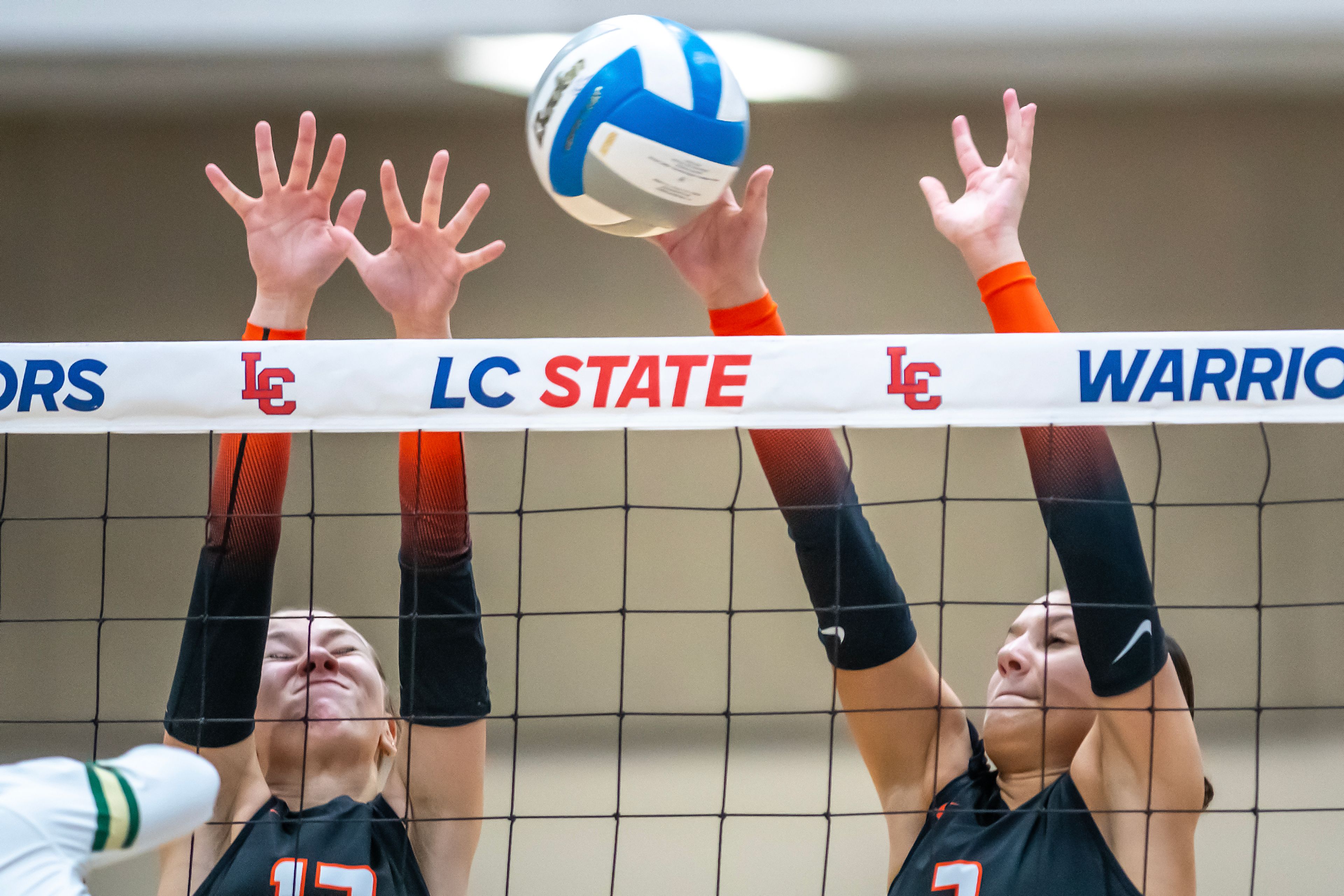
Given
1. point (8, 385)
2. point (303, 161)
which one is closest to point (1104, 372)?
point (303, 161)

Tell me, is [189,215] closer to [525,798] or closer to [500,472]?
[500,472]

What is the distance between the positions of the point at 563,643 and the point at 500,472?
3.38 feet

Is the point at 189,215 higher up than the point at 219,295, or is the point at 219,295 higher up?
the point at 189,215

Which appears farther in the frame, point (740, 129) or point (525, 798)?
point (525, 798)

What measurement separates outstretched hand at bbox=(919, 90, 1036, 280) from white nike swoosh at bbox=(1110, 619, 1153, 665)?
0.65m

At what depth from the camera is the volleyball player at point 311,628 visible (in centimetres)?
204

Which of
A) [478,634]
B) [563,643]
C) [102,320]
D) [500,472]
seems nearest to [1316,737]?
[563,643]

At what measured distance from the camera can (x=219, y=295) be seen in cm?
641

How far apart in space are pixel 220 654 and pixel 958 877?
1341 millimetres

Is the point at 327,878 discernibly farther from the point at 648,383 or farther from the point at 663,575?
the point at 663,575

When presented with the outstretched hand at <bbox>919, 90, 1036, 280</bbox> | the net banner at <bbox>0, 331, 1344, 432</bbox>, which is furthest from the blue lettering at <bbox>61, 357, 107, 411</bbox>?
the outstretched hand at <bbox>919, 90, 1036, 280</bbox>

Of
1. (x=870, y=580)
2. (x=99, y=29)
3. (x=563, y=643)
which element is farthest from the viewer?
(x=563, y=643)

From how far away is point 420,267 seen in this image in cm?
209

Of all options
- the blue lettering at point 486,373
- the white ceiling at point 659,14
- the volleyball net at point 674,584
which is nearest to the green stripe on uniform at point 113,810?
the blue lettering at point 486,373
